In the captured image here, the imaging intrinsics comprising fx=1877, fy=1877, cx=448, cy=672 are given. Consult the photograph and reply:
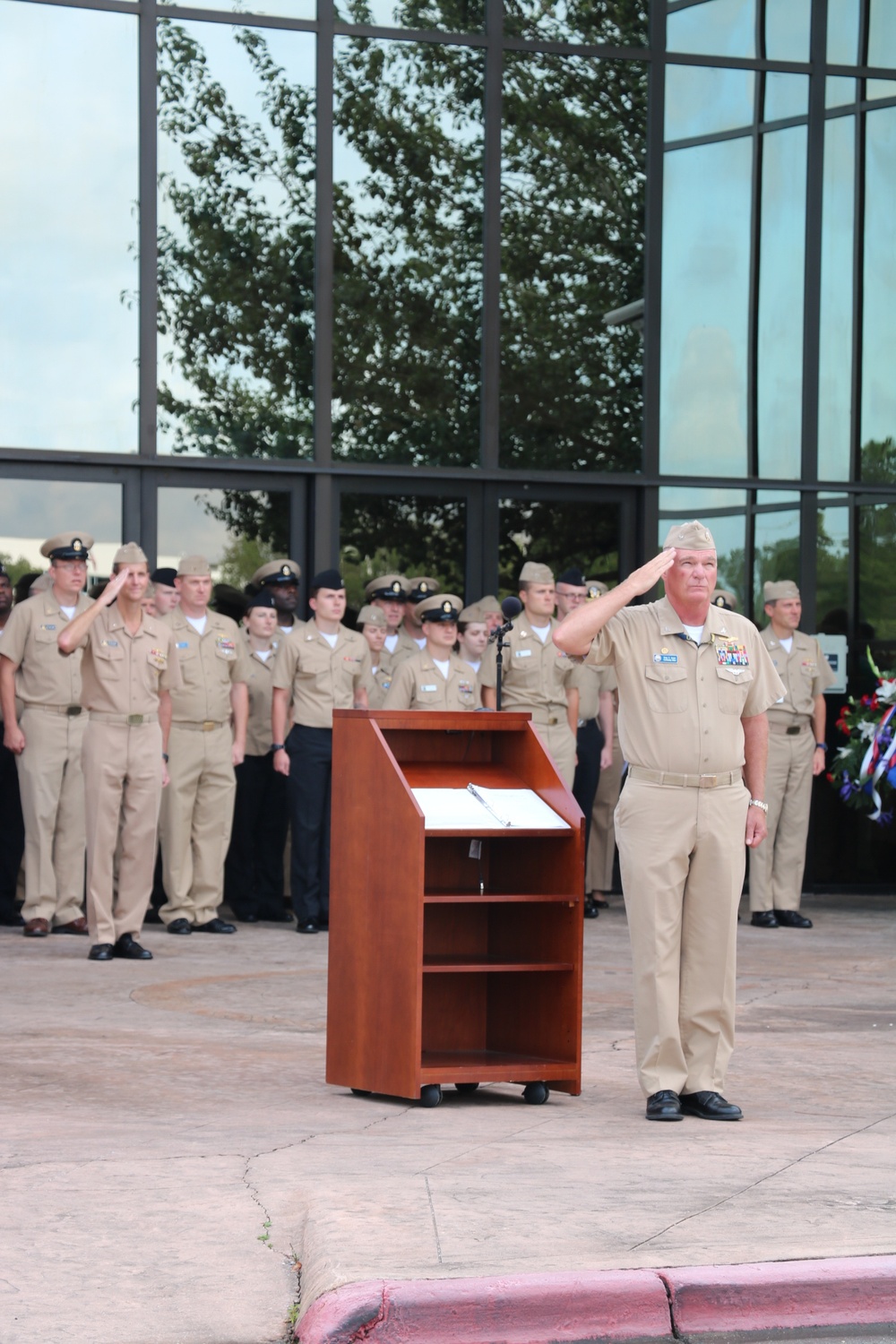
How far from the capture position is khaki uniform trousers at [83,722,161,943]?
9.79 meters

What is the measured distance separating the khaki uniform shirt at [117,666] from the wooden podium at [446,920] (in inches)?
131

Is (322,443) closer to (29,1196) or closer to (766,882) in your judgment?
(766,882)

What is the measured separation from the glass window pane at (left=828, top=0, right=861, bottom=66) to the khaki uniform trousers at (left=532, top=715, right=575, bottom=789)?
5586mm

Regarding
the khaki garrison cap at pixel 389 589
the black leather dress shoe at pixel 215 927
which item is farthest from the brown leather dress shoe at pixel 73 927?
the khaki garrison cap at pixel 389 589

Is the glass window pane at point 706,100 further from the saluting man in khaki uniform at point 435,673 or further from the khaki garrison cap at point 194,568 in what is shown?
the khaki garrison cap at point 194,568

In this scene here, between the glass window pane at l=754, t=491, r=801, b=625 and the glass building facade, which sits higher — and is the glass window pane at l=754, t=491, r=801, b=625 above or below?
below

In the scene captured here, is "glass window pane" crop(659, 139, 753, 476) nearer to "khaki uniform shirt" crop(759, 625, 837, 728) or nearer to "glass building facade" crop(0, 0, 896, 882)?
"glass building facade" crop(0, 0, 896, 882)

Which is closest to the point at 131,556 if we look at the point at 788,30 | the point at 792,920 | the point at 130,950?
the point at 130,950

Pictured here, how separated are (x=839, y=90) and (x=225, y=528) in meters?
5.58

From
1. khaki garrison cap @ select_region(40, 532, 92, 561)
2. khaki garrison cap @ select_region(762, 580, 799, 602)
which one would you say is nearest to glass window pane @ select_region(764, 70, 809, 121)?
khaki garrison cap @ select_region(762, 580, 799, 602)

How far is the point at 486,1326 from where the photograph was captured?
13.5ft

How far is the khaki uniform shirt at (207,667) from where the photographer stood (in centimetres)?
1114

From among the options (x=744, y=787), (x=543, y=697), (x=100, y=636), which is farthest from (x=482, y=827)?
(x=543, y=697)

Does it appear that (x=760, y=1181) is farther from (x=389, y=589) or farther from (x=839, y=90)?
(x=839, y=90)
